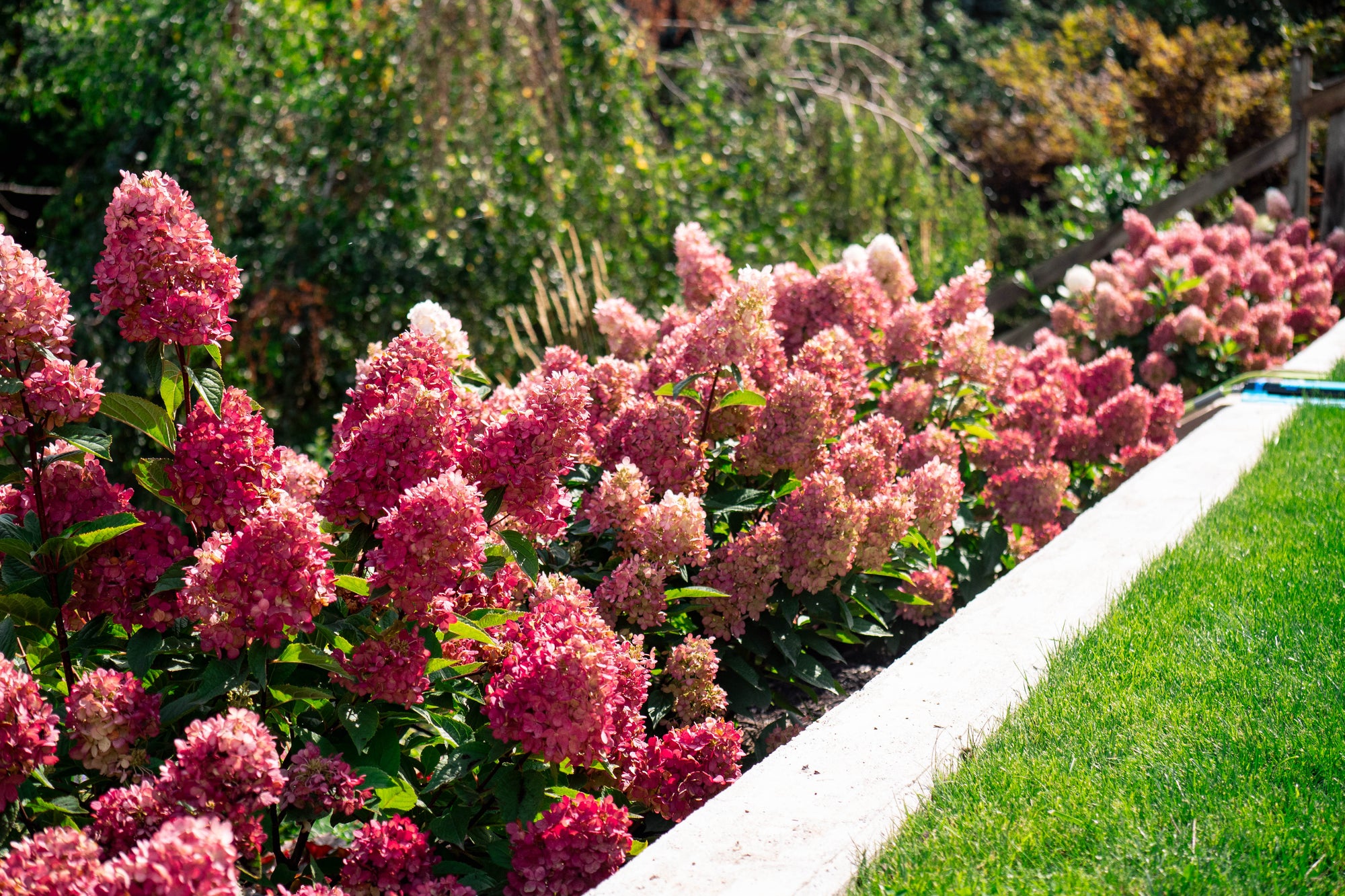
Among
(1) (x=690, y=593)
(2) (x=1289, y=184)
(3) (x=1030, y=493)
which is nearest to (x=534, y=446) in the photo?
(1) (x=690, y=593)

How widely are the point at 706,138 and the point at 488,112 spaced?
2.03 m

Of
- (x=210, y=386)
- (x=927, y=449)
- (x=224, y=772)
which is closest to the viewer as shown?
(x=224, y=772)

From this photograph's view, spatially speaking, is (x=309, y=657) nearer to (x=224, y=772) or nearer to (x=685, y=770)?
(x=224, y=772)

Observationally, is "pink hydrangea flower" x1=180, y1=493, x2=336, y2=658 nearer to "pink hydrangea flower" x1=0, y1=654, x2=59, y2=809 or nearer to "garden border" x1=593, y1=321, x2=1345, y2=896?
"pink hydrangea flower" x1=0, y1=654, x2=59, y2=809

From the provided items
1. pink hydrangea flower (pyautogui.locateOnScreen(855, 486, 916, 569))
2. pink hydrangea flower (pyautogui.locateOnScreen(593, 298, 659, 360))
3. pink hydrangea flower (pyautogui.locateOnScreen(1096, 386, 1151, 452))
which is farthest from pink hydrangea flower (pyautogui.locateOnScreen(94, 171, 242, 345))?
pink hydrangea flower (pyautogui.locateOnScreen(1096, 386, 1151, 452))

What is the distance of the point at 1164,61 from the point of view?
34.3ft

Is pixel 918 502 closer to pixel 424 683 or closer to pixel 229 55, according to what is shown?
pixel 424 683

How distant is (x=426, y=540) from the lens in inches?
76.3

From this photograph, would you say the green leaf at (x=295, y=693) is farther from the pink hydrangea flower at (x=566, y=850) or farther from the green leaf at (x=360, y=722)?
the pink hydrangea flower at (x=566, y=850)

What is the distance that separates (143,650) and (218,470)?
0.34m

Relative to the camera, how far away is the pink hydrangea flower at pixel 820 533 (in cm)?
275

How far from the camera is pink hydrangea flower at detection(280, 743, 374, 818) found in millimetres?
1864

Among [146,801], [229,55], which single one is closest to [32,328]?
[146,801]

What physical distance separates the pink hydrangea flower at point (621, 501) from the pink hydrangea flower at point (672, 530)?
0.03 m
